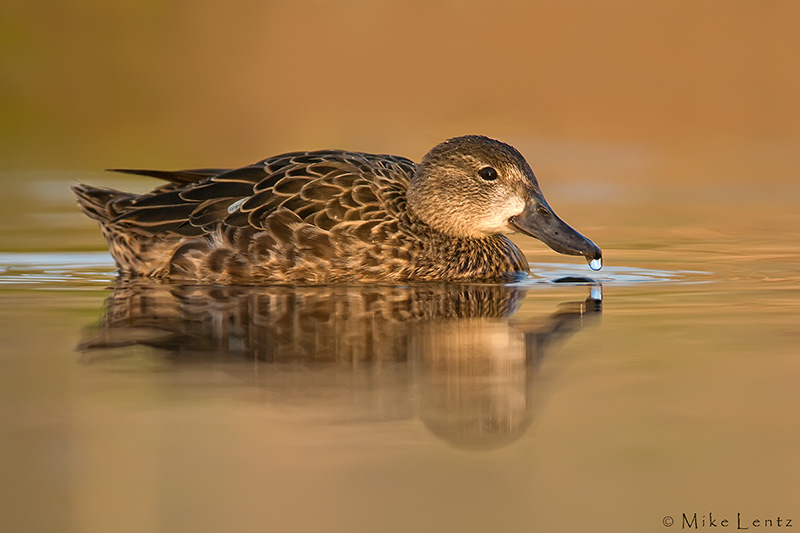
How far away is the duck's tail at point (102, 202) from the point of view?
9.12 m

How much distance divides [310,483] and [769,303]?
161 inches

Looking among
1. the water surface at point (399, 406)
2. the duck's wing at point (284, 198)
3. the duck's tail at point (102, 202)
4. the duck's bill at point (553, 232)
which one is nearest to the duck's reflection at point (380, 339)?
the water surface at point (399, 406)

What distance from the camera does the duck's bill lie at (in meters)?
8.03

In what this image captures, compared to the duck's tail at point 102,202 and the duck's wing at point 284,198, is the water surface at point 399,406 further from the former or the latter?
the duck's tail at point 102,202

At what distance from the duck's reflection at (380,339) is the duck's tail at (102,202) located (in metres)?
1.06

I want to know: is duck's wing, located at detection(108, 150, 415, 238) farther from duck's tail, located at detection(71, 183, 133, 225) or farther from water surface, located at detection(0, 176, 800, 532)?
water surface, located at detection(0, 176, 800, 532)

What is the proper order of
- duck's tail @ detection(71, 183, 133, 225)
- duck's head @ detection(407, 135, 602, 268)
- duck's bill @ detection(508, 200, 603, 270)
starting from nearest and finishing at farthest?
duck's bill @ detection(508, 200, 603, 270) → duck's head @ detection(407, 135, 602, 268) → duck's tail @ detection(71, 183, 133, 225)

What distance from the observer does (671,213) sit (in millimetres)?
13391

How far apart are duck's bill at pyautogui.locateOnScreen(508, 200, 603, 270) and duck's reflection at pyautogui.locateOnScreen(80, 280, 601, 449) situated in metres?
0.35

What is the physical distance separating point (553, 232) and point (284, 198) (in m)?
1.75

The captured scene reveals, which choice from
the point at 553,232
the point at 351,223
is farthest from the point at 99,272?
the point at 553,232

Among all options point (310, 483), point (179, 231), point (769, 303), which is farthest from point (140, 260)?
point (310, 483)
